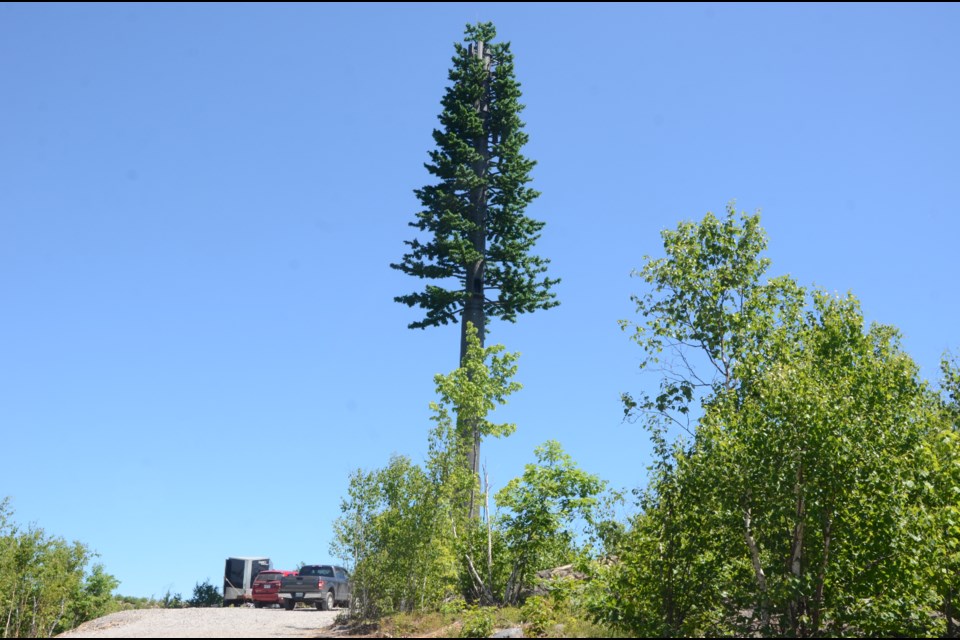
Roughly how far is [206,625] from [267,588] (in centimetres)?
1214

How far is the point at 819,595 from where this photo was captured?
14.0 meters

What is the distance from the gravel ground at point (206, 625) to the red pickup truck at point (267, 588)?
4.81 meters

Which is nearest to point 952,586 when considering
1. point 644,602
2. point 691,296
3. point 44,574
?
point 644,602

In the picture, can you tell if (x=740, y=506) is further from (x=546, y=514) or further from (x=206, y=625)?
(x=206, y=625)

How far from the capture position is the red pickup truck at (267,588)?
3481 centimetres

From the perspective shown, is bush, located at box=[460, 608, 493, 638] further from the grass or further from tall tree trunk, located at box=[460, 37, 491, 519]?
tall tree trunk, located at box=[460, 37, 491, 519]

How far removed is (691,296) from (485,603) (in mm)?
9821

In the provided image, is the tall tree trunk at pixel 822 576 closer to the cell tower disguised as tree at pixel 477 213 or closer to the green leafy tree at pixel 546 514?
the green leafy tree at pixel 546 514

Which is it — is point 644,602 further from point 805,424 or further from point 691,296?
point 691,296

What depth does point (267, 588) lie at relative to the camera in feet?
115

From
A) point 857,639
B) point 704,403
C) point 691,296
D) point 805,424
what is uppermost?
point 691,296

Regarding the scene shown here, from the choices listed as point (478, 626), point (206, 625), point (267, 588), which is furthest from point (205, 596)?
point (478, 626)

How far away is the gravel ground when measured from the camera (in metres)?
20.6

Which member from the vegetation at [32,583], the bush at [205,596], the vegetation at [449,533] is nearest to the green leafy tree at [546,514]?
the vegetation at [449,533]
